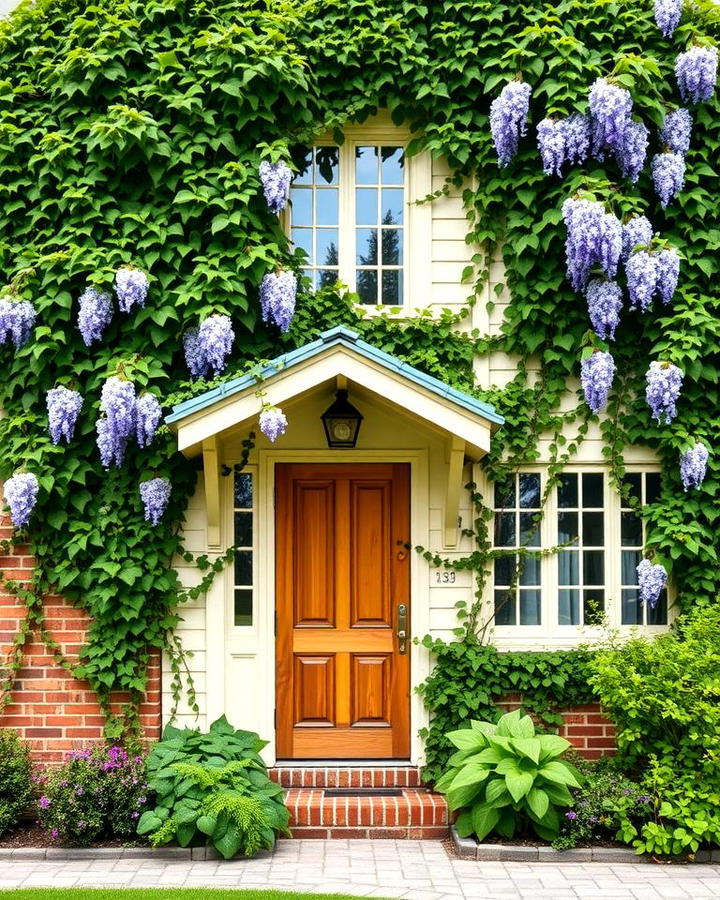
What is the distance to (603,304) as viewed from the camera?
7305 mm

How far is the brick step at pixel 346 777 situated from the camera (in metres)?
7.29

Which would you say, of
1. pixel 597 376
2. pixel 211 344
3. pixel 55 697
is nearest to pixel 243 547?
pixel 211 344

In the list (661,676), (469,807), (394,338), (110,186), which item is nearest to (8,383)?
(110,186)

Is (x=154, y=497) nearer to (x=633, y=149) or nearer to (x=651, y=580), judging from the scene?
(x=651, y=580)

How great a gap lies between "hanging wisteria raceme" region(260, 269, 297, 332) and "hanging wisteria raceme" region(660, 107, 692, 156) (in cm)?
305

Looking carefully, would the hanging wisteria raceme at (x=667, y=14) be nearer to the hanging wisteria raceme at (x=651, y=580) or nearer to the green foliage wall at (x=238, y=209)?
the green foliage wall at (x=238, y=209)

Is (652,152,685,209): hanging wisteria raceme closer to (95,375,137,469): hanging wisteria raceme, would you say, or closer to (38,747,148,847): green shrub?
(95,375,137,469): hanging wisteria raceme

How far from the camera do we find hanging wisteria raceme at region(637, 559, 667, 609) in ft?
24.1

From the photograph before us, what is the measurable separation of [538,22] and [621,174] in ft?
4.42

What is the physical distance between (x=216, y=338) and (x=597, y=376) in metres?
2.83

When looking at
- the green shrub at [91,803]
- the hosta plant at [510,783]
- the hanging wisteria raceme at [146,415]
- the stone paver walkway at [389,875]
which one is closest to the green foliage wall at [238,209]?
the hanging wisteria raceme at [146,415]

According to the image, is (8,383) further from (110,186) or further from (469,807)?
(469,807)

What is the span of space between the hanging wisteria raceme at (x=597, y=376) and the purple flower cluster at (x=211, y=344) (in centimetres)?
265

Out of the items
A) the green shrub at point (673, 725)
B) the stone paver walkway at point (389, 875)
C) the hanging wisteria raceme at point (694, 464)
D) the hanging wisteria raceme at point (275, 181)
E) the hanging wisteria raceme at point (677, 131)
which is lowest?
the stone paver walkway at point (389, 875)
